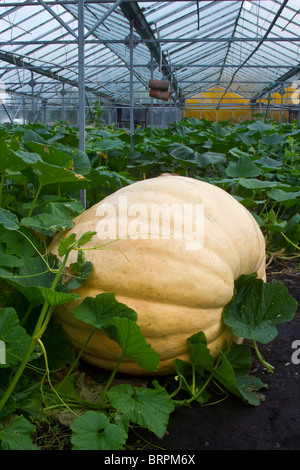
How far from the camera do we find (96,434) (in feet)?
3.49

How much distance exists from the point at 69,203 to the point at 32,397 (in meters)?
0.64

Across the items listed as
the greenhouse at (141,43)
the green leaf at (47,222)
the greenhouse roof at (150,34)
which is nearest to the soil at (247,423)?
the green leaf at (47,222)

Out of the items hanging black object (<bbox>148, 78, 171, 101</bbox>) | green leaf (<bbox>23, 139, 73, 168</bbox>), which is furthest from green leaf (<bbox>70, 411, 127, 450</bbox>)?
hanging black object (<bbox>148, 78, 171, 101</bbox>)

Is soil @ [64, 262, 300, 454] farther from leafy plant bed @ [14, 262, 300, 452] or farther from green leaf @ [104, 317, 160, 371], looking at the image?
green leaf @ [104, 317, 160, 371]

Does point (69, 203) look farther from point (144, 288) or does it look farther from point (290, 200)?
point (290, 200)

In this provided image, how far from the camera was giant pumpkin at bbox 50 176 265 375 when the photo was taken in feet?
4.73

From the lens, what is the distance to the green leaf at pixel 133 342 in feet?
3.83

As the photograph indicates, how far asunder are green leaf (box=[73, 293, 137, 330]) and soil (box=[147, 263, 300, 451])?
0.30 m

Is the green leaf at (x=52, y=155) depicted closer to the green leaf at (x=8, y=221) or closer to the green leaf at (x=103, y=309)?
the green leaf at (x=8, y=221)

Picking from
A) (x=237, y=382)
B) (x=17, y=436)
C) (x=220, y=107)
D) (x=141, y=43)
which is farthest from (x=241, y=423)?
(x=220, y=107)

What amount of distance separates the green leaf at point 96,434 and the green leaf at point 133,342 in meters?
0.19

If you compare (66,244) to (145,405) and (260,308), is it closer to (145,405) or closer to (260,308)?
(145,405)

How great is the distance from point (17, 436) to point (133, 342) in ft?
1.06

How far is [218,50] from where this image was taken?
17219mm
